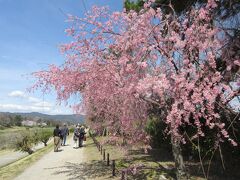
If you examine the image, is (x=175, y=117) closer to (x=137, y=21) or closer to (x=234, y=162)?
(x=137, y=21)

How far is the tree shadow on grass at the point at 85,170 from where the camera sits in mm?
13906

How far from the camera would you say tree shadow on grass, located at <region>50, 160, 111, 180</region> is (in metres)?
13.9

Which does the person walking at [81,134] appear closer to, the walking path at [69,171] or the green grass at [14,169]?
the green grass at [14,169]

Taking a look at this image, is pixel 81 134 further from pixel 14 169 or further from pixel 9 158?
pixel 14 169

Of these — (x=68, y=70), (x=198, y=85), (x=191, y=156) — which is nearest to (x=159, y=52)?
(x=198, y=85)

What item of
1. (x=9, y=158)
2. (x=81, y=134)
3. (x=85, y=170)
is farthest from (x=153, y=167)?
(x=9, y=158)

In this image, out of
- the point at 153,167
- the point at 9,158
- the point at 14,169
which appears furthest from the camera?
the point at 9,158

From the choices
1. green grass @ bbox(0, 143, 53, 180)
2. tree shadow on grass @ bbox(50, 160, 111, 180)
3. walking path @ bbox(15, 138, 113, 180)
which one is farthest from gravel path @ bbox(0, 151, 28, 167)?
tree shadow on grass @ bbox(50, 160, 111, 180)

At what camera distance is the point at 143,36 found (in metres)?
9.79

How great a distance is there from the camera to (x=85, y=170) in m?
15.5

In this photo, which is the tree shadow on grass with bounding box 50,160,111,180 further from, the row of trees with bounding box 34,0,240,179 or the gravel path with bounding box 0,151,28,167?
the gravel path with bounding box 0,151,28,167

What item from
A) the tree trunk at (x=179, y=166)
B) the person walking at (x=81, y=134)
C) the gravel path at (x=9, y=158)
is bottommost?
the gravel path at (x=9, y=158)

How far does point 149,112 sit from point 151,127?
9.83m

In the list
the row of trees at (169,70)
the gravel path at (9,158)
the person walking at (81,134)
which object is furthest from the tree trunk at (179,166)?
the gravel path at (9,158)
